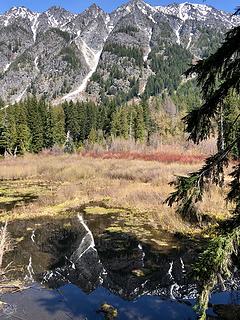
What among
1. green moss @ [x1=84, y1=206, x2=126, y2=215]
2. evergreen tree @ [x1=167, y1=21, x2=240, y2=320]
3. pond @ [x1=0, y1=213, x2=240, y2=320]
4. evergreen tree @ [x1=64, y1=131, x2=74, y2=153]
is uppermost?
evergreen tree @ [x1=167, y1=21, x2=240, y2=320]

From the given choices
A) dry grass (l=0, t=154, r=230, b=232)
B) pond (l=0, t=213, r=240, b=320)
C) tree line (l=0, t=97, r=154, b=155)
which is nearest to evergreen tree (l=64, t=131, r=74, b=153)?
tree line (l=0, t=97, r=154, b=155)

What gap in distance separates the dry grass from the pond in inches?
124

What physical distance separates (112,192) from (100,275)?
16.1 m

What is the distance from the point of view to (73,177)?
141 feet

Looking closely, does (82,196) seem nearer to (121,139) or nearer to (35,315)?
(35,315)

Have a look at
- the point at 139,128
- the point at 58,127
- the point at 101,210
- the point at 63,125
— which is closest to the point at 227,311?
the point at 101,210

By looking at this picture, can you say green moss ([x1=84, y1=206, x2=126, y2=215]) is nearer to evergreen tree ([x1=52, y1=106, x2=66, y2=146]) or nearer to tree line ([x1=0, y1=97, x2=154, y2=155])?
tree line ([x1=0, y1=97, x2=154, y2=155])

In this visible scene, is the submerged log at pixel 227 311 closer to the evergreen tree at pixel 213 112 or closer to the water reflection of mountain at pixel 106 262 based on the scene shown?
the water reflection of mountain at pixel 106 262

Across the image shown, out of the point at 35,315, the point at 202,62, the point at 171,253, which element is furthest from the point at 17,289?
the point at 202,62

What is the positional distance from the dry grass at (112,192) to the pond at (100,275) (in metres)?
3.14

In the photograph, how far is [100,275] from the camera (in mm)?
14391

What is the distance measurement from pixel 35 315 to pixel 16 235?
9106 millimetres

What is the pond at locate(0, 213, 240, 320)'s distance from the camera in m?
11.5

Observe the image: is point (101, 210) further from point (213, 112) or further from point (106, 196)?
point (213, 112)
